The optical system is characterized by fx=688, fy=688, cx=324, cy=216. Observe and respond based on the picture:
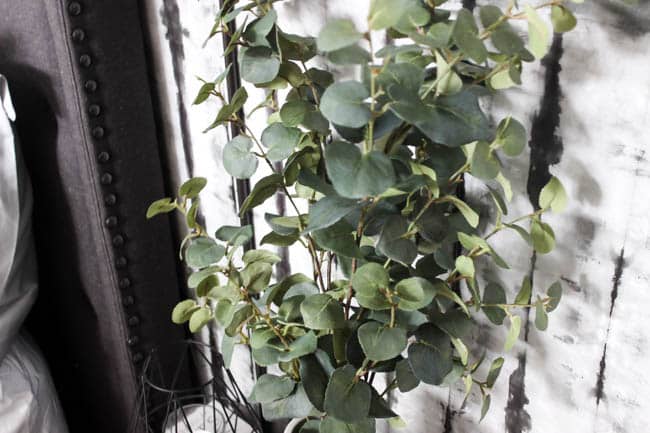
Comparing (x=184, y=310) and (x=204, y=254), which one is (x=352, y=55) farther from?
(x=184, y=310)

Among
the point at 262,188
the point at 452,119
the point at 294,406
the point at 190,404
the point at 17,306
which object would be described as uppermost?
the point at 452,119

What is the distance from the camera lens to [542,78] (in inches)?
24.9

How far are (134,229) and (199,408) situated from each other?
1.09 feet

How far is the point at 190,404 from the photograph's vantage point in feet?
3.85

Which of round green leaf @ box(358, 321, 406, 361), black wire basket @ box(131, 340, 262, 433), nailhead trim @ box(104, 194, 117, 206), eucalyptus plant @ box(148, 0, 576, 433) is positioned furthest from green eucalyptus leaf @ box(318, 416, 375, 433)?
nailhead trim @ box(104, 194, 117, 206)

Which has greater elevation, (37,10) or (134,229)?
(37,10)

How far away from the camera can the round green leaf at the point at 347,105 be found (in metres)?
0.49

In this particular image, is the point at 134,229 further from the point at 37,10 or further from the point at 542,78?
the point at 542,78

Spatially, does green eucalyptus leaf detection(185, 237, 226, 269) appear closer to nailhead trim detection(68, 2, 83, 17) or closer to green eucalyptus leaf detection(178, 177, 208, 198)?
green eucalyptus leaf detection(178, 177, 208, 198)

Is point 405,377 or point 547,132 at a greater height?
point 547,132

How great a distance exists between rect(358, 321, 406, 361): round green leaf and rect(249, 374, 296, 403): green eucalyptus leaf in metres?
0.15

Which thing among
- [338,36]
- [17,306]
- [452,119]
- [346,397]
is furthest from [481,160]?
[17,306]

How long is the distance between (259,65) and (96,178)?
52 cm

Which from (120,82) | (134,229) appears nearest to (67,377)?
(134,229)
